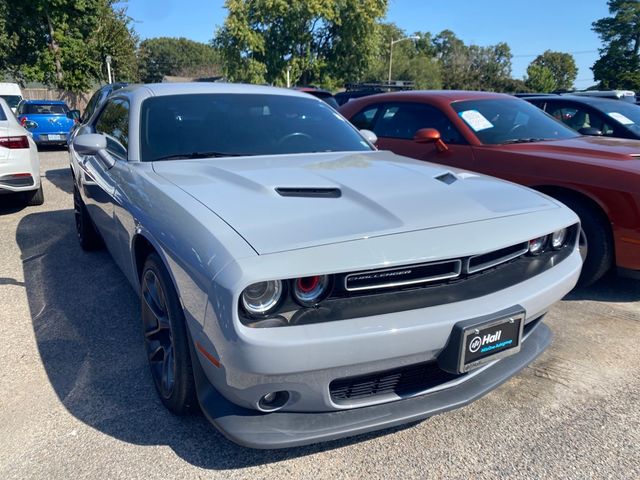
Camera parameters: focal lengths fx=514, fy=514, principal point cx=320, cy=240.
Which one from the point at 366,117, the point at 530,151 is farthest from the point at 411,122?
the point at 530,151

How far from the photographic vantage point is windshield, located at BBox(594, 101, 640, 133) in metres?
6.38

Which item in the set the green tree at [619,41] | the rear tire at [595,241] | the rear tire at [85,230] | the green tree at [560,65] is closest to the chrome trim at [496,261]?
the rear tire at [595,241]

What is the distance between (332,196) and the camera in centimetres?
230

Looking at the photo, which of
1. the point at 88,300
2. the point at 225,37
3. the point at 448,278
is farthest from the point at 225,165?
the point at 225,37

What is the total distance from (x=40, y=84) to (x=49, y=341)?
29.4 meters

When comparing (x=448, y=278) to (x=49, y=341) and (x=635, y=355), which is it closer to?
(x=635, y=355)

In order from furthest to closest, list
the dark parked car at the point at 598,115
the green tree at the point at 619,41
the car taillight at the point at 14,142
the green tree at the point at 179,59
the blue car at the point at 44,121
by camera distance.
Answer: the green tree at the point at 179,59, the green tree at the point at 619,41, the blue car at the point at 44,121, the dark parked car at the point at 598,115, the car taillight at the point at 14,142

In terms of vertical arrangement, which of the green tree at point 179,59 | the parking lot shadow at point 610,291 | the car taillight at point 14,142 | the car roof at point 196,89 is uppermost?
the green tree at point 179,59

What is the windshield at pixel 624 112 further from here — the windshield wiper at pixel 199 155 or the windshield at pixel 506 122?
the windshield wiper at pixel 199 155

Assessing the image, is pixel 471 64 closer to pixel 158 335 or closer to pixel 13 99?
pixel 13 99

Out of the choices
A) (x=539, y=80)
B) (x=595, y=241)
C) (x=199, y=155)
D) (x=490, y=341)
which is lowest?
(x=595, y=241)

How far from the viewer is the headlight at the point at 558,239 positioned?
2570 mm

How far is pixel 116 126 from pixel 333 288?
246 cm

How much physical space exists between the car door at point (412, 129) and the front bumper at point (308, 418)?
3104 mm
